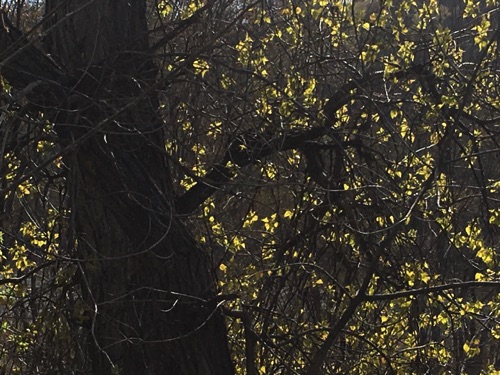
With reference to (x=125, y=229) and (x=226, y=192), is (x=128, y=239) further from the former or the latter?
(x=226, y=192)

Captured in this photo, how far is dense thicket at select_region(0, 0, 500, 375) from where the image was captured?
4363 millimetres

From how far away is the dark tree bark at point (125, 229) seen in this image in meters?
4.38

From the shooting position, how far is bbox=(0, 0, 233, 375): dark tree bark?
438 cm

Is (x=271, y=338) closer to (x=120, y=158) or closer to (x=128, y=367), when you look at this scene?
(x=128, y=367)

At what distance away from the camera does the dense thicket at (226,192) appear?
436 cm

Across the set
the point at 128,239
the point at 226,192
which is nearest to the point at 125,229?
the point at 128,239

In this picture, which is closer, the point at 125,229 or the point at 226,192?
the point at 125,229

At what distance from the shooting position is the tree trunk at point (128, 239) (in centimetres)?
443

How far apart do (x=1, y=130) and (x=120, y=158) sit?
2.36 feet

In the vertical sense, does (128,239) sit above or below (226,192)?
below

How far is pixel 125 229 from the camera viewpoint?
4488 millimetres

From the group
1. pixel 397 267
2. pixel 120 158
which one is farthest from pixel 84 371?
pixel 397 267

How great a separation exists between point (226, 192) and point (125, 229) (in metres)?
0.53

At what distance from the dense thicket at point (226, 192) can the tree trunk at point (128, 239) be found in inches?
0.4
